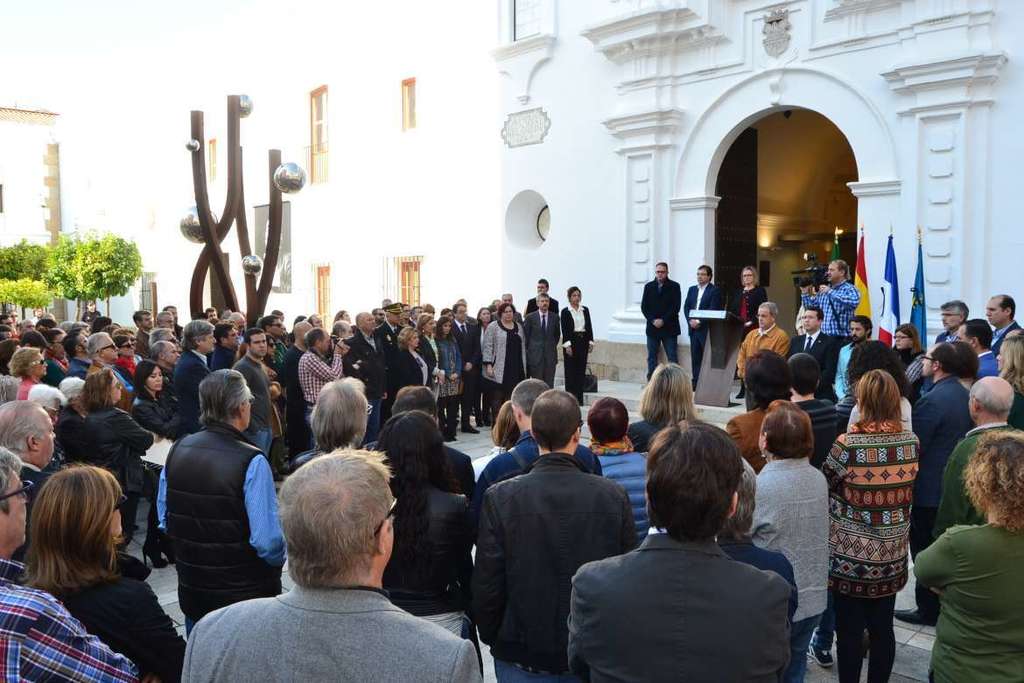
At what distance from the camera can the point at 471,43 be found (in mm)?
15531

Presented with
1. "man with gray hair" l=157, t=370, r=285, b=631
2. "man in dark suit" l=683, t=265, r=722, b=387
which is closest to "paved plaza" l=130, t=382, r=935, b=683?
"man with gray hair" l=157, t=370, r=285, b=631

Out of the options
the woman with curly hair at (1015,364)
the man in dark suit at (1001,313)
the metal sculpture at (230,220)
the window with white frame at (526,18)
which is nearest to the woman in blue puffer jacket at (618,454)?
the woman with curly hair at (1015,364)

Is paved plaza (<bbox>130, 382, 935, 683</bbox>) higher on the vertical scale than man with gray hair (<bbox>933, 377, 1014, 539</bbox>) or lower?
lower

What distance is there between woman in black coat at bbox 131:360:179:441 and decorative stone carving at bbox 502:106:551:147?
9.30 meters

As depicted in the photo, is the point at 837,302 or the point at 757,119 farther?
the point at 757,119

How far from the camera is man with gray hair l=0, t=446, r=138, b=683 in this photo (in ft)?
6.52

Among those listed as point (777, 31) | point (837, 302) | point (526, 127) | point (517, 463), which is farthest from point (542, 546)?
point (526, 127)

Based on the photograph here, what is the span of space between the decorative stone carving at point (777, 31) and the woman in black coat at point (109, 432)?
945 centimetres

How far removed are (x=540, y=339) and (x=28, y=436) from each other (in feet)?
27.9

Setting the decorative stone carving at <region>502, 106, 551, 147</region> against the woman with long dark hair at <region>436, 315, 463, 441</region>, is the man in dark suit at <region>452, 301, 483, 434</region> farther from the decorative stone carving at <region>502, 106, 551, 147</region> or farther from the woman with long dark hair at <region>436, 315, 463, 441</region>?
the decorative stone carving at <region>502, 106, 551, 147</region>

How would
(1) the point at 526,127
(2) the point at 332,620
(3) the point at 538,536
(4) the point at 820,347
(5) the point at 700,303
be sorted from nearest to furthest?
(2) the point at 332,620 → (3) the point at 538,536 → (4) the point at 820,347 → (5) the point at 700,303 → (1) the point at 526,127

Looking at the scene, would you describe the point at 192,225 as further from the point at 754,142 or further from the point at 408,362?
the point at 754,142

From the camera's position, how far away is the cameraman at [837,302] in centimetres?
827

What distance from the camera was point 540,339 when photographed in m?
11.5
